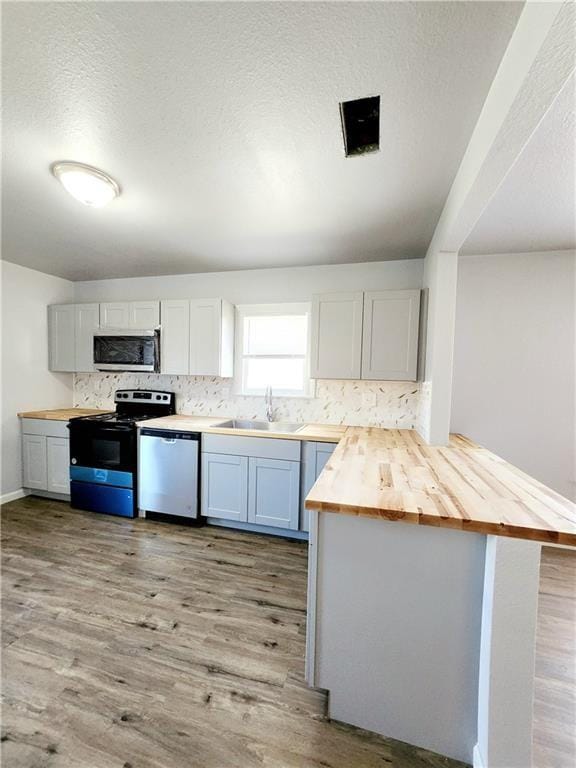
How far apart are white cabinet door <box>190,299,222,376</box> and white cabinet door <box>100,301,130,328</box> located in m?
0.80

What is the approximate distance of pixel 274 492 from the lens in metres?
2.68

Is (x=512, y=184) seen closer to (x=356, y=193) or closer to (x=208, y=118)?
(x=356, y=193)

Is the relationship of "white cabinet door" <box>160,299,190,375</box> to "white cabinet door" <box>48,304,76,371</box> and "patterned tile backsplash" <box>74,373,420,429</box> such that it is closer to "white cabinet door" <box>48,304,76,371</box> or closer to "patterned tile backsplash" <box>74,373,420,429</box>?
"patterned tile backsplash" <box>74,373,420,429</box>

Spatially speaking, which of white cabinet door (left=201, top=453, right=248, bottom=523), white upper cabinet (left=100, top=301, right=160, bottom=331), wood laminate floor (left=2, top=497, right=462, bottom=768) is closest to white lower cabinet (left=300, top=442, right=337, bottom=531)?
wood laminate floor (left=2, top=497, right=462, bottom=768)

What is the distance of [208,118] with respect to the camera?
1.32m

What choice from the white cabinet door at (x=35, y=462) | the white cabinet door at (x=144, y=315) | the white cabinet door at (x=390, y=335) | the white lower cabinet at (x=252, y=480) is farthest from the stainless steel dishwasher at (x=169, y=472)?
the white cabinet door at (x=390, y=335)

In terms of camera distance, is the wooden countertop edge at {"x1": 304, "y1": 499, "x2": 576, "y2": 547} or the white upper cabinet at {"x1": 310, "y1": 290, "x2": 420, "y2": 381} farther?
the white upper cabinet at {"x1": 310, "y1": 290, "x2": 420, "y2": 381}

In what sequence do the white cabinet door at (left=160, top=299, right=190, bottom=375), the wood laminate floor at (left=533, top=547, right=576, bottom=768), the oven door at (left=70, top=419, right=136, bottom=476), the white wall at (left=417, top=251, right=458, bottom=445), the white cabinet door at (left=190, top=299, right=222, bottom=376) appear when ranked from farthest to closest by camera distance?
1. the white cabinet door at (left=160, top=299, right=190, bottom=375)
2. the white cabinet door at (left=190, top=299, right=222, bottom=376)
3. the oven door at (left=70, top=419, right=136, bottom=476)
4. the white wall at (left=417, top=251, right=458, bottom=445)
5. the wood laminate floor at (left=533, top=547, right=576, bottom=768)

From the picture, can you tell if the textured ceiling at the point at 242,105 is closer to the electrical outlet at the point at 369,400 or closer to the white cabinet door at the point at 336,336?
the white cabinet door at the point at 336,336

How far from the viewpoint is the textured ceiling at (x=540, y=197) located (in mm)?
1291

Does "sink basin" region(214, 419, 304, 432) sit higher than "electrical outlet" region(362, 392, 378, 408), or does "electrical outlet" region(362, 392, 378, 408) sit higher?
"electrical outlet" region(362, 392, 378, 408)

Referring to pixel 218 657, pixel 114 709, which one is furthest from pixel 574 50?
pixel 114 709

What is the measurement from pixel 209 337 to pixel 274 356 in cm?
70

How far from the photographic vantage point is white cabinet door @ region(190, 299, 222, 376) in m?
3.15
